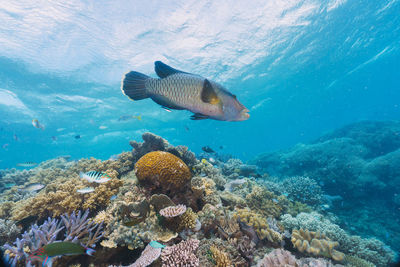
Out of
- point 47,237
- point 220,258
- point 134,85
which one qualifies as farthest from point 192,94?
point 47,237

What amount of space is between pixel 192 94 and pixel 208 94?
156 mm

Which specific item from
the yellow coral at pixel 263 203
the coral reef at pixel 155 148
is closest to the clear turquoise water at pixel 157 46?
the coral reef at pixel 155 148

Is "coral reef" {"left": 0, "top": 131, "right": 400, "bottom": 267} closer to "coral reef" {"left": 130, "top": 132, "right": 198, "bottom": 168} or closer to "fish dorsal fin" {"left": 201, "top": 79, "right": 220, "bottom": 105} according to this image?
"coral reef" {"left": 130, "top": 132, "right": 198, "bottom": 168}

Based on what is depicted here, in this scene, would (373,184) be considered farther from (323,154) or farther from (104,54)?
(104,54)

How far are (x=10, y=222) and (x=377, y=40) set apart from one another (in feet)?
126

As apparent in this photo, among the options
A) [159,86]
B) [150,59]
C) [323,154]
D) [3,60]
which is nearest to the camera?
[159,86]

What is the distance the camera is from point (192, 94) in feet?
5.20

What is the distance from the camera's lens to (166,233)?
316 centimetres

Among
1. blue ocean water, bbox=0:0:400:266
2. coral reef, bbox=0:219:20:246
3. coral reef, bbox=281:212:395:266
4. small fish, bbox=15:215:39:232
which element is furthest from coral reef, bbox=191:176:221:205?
blue ocean water, bbox=0:0:400:266

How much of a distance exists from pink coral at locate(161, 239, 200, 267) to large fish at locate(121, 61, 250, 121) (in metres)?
2.45

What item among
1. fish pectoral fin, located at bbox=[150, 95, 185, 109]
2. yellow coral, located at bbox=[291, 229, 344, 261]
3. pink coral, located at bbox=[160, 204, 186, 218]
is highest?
fish pectoral fin, located at bbox=[150, 95, 185, 109]

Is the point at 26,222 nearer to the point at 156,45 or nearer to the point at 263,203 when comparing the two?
the point at 263,203

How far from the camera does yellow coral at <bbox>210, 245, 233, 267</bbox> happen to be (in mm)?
2783

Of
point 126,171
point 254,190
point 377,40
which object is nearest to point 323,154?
point 254,190
